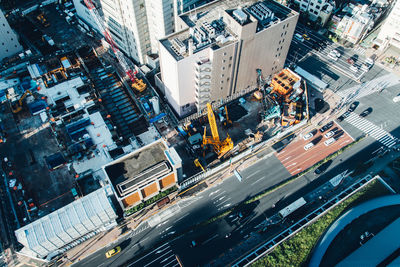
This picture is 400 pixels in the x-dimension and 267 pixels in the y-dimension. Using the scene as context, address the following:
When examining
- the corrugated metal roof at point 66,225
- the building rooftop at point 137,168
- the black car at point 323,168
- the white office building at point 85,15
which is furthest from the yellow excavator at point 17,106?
the black car at point 323,168

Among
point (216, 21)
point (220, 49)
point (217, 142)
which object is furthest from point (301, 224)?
point (216, 21)

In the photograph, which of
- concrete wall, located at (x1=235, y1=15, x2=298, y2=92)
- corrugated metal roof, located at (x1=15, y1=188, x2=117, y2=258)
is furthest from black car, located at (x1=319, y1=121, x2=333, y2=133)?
corrugated metal roof, located at (x1=15, y1=188, x2=117, y2=258)

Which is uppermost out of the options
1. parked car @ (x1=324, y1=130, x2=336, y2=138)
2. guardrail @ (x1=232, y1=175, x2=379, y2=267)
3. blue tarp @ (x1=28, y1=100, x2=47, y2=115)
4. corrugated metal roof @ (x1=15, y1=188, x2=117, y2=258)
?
blue tarp @ (x1=28, y1=100, x2=47, y2=115)

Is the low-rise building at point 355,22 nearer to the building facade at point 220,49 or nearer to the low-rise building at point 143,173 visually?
the building facade at point 220,49

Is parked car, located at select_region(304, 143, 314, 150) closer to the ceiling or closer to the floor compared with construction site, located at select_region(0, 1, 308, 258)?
closer to the floor

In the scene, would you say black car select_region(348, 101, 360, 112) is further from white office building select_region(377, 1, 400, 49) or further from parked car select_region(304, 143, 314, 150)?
white office building select_region(377, 1, 400, 49)

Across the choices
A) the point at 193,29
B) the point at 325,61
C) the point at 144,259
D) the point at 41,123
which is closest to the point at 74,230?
the point at 144,259

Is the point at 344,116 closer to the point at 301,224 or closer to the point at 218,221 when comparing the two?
the point at 301,224

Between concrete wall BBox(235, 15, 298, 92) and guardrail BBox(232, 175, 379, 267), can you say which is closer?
guardrail BBox(232, 175, 379, 267)
